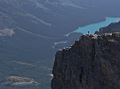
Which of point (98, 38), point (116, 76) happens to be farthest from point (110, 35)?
point (116, 76)

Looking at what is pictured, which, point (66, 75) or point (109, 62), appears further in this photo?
point (66, 75)

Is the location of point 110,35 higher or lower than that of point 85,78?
higher

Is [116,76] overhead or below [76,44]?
below

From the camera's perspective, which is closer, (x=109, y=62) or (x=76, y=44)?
(x=109, y=62)

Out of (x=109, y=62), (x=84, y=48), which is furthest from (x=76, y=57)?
(x=109, y=62)

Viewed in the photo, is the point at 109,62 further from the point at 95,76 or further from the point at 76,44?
the point at 76,44

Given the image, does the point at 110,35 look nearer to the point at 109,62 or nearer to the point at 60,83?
the point at 109,62
